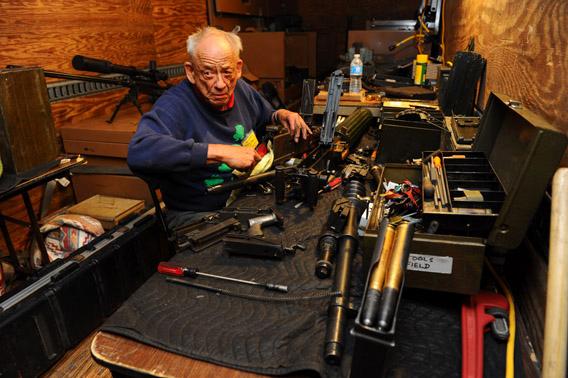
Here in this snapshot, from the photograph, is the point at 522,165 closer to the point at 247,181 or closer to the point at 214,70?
the point at 247,181

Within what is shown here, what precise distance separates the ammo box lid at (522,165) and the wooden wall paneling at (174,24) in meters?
3.11

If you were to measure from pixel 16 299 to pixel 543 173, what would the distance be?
1738mm

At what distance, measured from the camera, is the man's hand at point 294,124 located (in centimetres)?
176

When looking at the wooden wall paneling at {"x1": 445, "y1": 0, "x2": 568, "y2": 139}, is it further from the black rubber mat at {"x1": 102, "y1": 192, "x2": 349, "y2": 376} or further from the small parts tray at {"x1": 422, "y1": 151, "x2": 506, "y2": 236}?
the black rubber mat at {"x1": 102, "y1": 192, "x2": 349, "y2": 376}

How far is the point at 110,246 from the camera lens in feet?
5.82

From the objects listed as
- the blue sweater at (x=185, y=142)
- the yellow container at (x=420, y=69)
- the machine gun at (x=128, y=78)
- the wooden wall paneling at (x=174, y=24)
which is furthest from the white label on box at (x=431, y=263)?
the wooden wall paneling at (x=174, y=24)

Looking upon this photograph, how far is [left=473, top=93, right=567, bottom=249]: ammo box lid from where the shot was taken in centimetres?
68

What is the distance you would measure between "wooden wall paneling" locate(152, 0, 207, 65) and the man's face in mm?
2069

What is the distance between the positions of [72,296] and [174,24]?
110 inches

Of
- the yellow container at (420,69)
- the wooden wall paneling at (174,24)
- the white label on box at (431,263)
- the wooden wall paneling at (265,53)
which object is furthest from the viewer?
the wooden wall paneling at (265,53)

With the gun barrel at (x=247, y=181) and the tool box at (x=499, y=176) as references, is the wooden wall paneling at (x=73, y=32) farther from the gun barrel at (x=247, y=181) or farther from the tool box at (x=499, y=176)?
the tool box at (x=499, y=176)

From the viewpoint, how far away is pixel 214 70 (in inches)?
60.0

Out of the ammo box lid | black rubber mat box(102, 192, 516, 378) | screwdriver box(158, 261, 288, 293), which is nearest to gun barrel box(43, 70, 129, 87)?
screwdriver box(158, 261, 288, 293)

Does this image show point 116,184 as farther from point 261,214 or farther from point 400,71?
point 400,71
